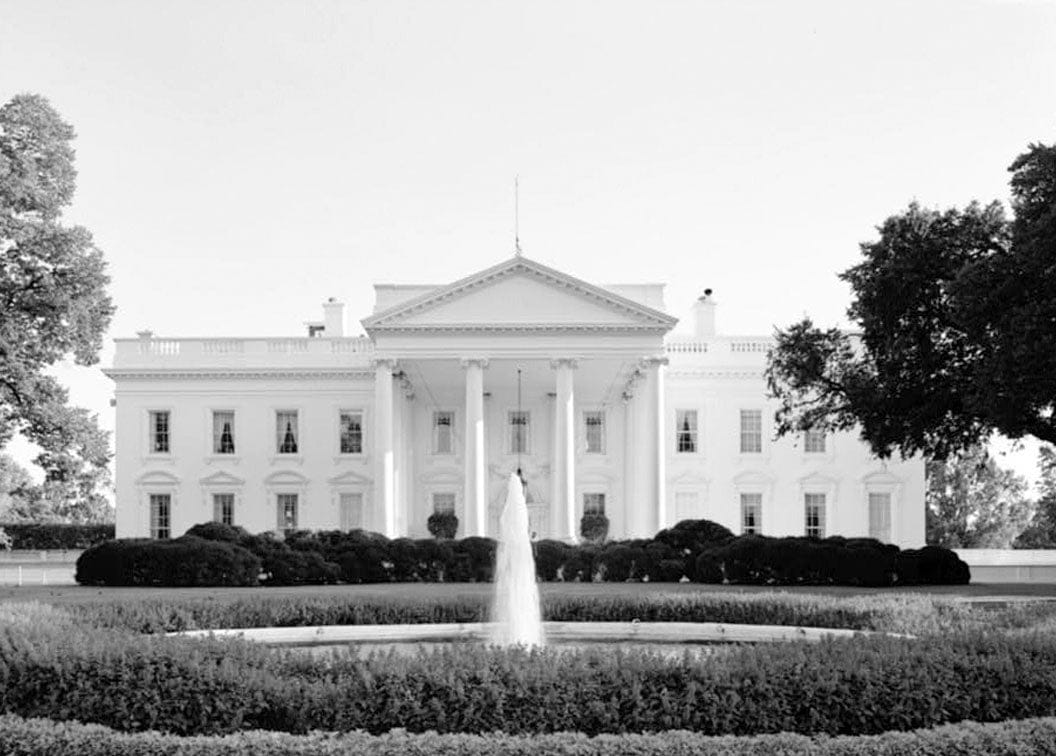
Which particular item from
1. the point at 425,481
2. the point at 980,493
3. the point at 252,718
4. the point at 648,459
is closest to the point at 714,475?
the point at 648,459

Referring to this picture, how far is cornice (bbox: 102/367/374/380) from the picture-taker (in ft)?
164

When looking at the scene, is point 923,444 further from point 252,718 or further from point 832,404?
point 252,718

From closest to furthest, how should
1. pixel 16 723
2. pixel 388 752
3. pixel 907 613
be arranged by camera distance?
pixel 388 752 → pixel 16 723 → pixel 907 613

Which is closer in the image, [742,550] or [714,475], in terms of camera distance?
[742,550]

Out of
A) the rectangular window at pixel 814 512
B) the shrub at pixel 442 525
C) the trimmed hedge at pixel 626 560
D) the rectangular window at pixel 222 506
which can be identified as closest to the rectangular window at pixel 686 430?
the rectangular window at pixel 814 512

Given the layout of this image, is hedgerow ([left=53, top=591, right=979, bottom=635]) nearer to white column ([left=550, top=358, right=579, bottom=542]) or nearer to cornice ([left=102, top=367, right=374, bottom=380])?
white column ([left=550, top=358, right=579, bottom=542])

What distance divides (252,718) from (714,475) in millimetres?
40648

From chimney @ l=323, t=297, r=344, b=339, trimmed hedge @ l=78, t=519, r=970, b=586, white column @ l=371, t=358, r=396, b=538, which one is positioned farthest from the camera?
chimney @ l=323, t=297, r=344, b=339

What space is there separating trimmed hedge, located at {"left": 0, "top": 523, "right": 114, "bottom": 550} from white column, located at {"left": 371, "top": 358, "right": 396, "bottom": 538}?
2170cm

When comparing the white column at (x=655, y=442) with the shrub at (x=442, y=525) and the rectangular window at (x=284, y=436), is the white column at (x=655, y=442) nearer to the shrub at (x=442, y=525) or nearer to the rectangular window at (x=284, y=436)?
the shrub at (x=442, y=525)

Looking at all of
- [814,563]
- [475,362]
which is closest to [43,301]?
[475,362]

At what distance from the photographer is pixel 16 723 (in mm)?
9633

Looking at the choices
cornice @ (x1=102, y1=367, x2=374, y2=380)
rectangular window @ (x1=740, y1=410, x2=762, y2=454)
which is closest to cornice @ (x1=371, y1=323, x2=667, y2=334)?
cornice @ (x1=102, y1=367, x2=374, y2=380)

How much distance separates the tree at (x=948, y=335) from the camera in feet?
91.6
